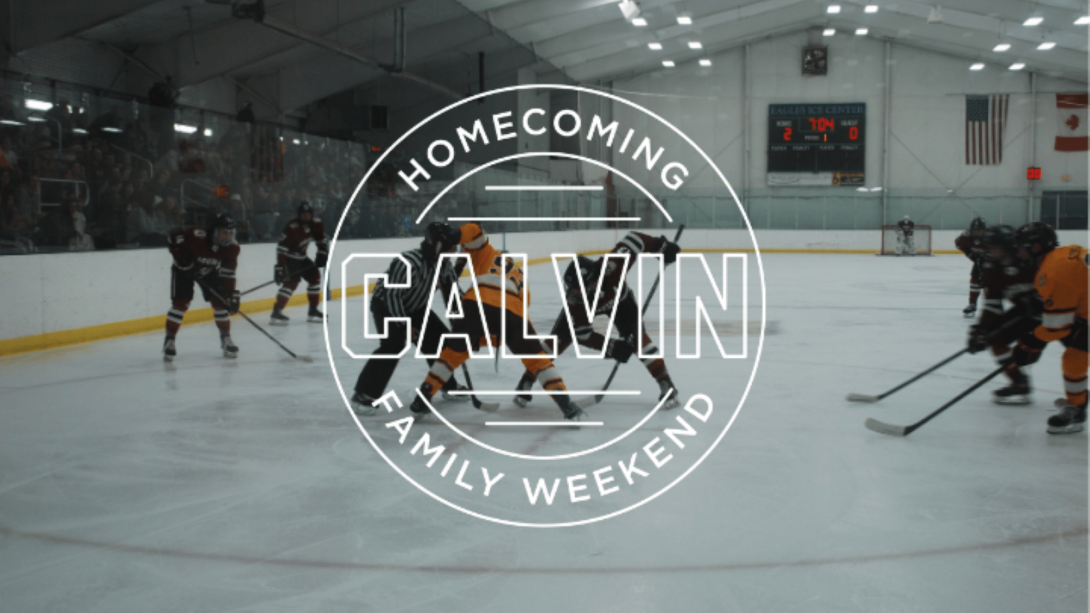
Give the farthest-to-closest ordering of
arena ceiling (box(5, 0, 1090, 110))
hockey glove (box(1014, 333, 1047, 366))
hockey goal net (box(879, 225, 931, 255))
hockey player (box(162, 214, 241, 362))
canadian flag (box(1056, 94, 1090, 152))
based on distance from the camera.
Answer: canadian flag (box(1056, 94, 1090, 152)) < hockey goal net (box(879, 225, 931, 255)) < arena ceiling (box(5, 0, 1090, 110)) < hockey player (box(162, 214, 241, 362)) < hockey glove (box(1014, 333, 1047, 366))

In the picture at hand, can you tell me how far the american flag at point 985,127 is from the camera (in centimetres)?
2558

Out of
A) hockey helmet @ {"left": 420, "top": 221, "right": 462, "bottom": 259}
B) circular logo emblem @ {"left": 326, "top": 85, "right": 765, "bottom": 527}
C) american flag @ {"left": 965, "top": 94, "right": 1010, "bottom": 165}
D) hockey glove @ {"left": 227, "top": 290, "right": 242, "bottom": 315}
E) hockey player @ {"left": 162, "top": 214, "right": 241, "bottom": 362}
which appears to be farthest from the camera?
american flag @ {"left": 965, "top": 94, "right": 1010, "bottom": 165}

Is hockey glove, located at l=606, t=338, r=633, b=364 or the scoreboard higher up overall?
the scoreboard

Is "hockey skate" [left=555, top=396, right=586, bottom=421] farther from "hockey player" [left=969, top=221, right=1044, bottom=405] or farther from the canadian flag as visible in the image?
the canadian flag

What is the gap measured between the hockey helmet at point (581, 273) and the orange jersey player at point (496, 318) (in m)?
0.33

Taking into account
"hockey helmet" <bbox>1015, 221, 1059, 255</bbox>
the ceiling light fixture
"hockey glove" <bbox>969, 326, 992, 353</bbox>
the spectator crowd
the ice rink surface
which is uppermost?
the ceiling light fixture

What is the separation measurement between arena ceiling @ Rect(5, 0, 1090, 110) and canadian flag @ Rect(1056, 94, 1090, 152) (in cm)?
87

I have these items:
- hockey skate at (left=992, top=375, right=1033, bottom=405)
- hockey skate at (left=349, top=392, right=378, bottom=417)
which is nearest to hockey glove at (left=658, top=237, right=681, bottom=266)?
hockey skate at (left=349, top=392, right=378, bottom=417)

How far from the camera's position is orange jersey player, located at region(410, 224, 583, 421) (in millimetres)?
4449

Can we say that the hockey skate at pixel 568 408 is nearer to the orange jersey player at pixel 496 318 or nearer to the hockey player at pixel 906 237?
the orange jersey player at pixel 496 318

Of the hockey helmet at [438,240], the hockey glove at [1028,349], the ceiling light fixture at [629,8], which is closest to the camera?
the hockey helmet at [438,240]

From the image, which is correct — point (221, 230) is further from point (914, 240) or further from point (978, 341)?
point (914, 240)

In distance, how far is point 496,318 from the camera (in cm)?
450

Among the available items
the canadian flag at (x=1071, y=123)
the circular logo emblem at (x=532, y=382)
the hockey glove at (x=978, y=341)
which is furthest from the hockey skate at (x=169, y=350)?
the canadian flag at (x=1071, y=123)
